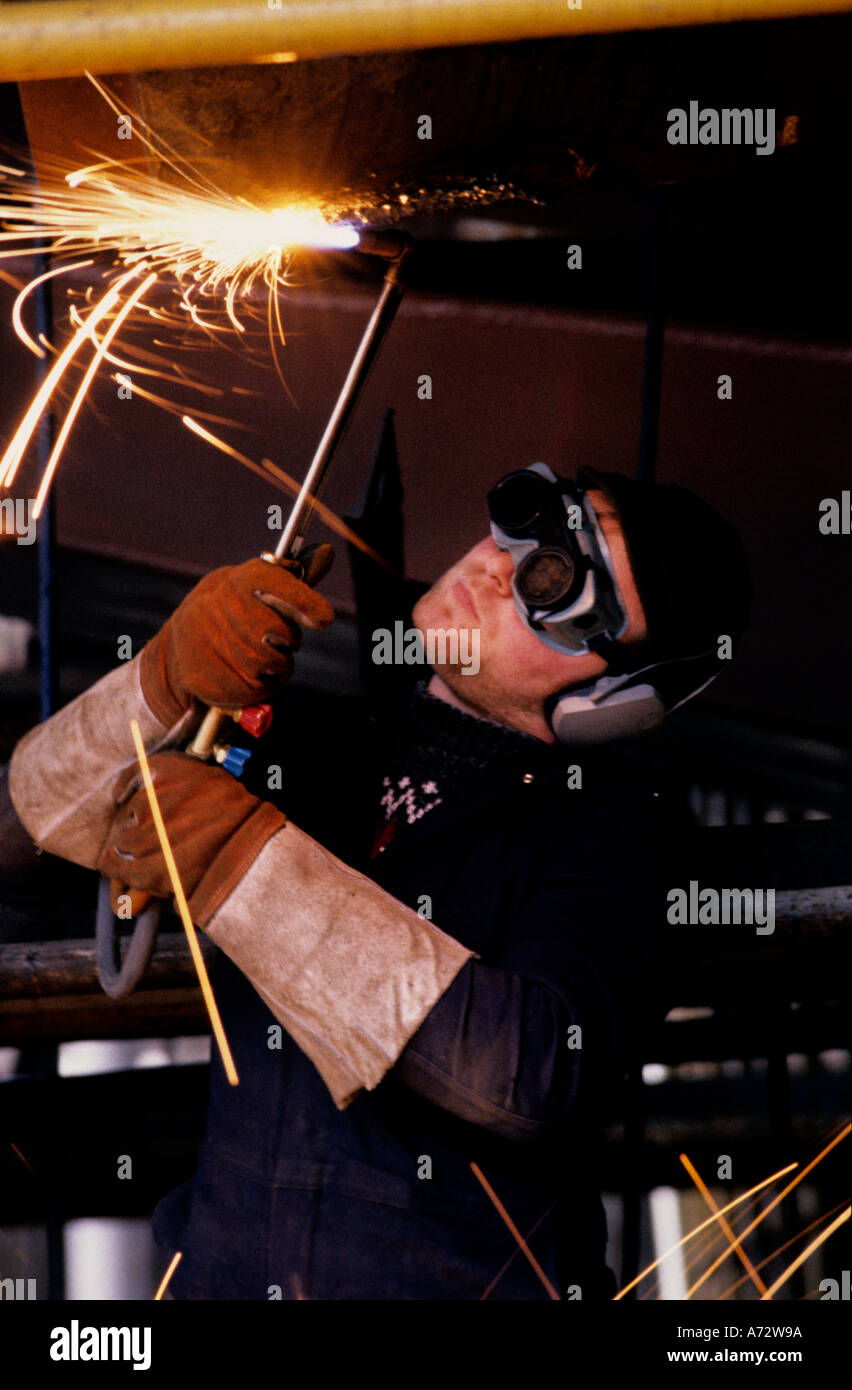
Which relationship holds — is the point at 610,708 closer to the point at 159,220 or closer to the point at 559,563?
the point at 559,563

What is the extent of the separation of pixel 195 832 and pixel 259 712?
0.17 m

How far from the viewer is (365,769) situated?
1.79 meters

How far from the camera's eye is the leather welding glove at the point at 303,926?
1.38 meters

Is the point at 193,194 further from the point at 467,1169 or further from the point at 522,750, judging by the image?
the point at 467,1169

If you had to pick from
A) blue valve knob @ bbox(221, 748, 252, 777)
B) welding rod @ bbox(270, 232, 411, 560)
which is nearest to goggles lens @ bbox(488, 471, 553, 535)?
welding rod @ bbox(270, 232, 411, 560)

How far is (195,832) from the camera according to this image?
1422mm

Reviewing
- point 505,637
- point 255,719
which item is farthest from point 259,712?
point 505,637

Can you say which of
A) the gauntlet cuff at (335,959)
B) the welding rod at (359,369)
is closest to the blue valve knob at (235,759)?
the gauntlet cuff at (335,959)

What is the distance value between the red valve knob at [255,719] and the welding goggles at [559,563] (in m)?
0.38

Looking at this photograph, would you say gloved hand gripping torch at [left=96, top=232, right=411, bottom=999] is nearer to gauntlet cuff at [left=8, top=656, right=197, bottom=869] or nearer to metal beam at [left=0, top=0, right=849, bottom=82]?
gauntlet cuff at [left=8, top=656, right=197, bottom=869]

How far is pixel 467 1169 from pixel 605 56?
1.32 metres

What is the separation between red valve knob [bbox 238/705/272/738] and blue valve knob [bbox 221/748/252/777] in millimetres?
37

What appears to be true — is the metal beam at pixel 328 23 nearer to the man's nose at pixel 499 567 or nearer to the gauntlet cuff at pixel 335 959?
the man's nose at pixel 499 567

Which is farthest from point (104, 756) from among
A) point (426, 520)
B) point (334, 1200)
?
point (426, 520)
